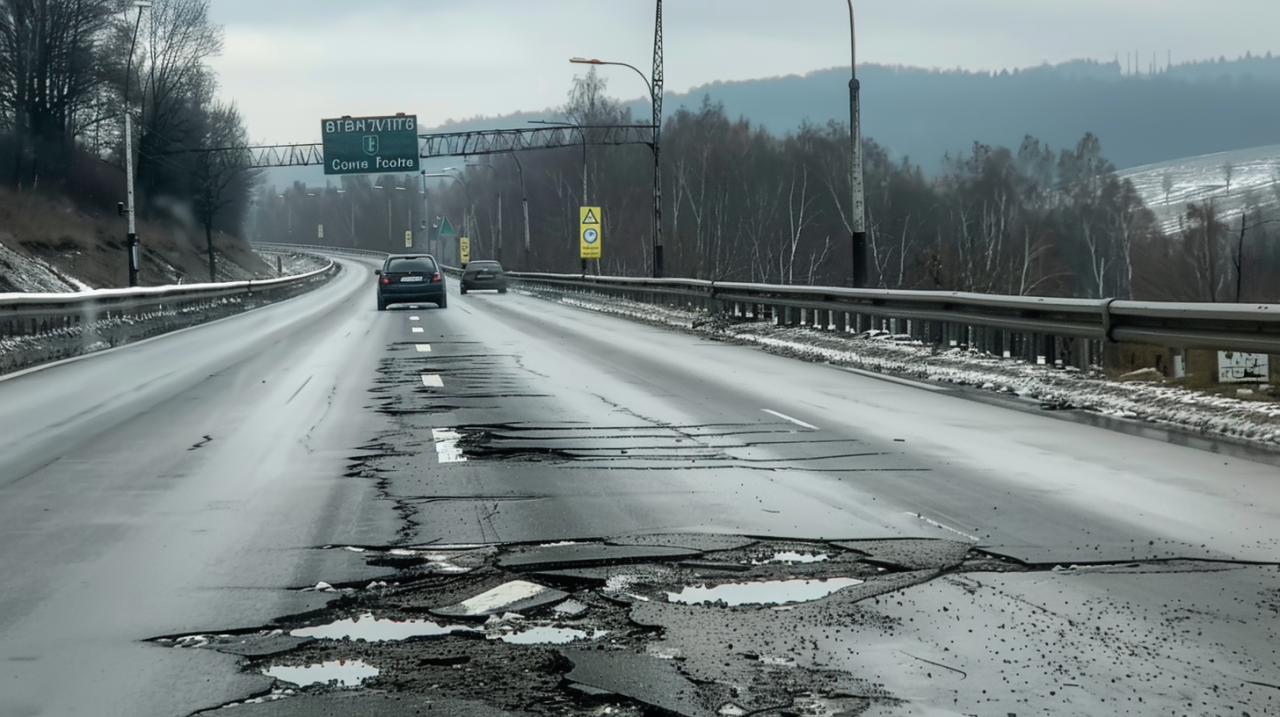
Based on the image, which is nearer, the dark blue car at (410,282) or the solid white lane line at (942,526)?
the solid white lane line at (942,526)

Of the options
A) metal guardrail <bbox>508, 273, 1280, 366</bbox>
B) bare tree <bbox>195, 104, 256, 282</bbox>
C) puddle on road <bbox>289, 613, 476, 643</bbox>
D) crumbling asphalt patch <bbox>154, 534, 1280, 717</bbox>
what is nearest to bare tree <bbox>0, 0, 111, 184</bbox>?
bare tree <bbox>195, 104, 256, 282</bbox>

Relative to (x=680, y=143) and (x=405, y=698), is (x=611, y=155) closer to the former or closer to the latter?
(x=680, y=143)

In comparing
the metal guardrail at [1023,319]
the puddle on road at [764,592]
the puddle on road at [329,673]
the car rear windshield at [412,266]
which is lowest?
the puddle on road at [764,592]

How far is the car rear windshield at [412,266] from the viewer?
42094 mm

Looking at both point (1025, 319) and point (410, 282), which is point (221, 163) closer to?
point (410, 282)

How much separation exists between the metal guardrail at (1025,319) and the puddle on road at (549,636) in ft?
26.6

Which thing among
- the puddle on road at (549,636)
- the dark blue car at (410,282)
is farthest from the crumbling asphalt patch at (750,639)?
the dark blue car at (410,282)

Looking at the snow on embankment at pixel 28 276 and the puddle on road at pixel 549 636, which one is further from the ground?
the snow on embankment at pixel 28 276

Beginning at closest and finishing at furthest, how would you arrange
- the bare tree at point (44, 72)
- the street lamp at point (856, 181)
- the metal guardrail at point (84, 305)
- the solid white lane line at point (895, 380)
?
the solid white lane line at point (895, 380) < the metal guardrail at point (84, 305) < the street lamp at point (856, 181) < the bare tree at point (44, 72)

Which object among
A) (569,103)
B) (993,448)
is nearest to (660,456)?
(993,448)

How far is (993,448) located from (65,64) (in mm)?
71328

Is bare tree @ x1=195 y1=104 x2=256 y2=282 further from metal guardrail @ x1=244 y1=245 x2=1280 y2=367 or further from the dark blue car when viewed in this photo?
metal guardrail @ x1=244 y1=245 x2=1280 y2=367

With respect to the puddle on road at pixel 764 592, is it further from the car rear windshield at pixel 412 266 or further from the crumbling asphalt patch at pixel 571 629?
the car rear windshield at pixel 412 266

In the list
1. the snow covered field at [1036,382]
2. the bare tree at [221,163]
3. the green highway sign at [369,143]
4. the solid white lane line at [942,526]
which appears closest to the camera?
the solid white lane line at [942,526]
